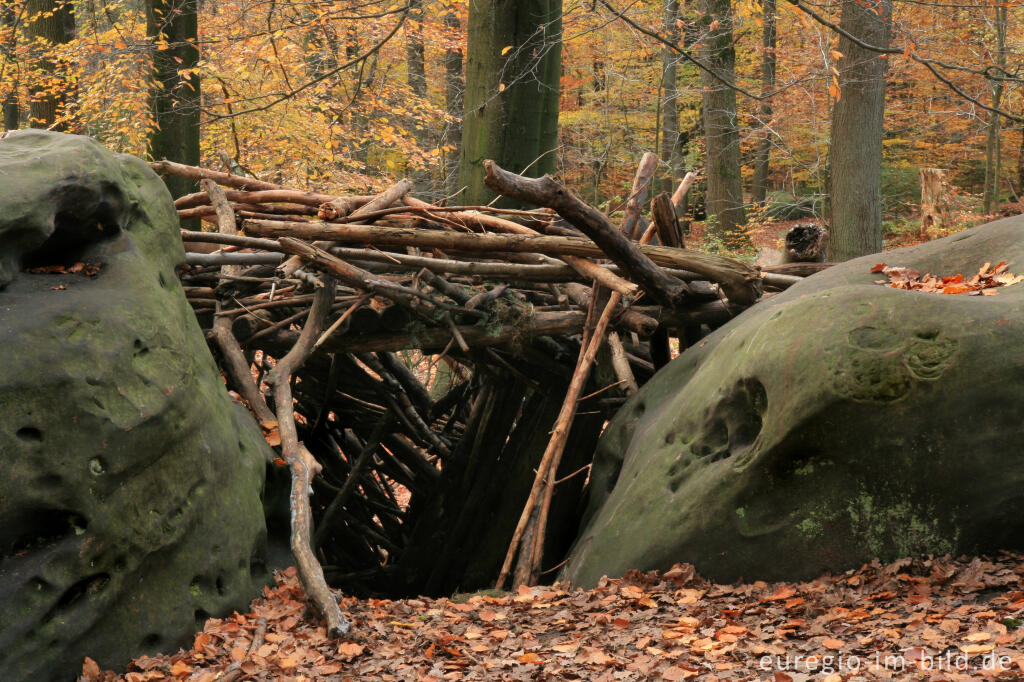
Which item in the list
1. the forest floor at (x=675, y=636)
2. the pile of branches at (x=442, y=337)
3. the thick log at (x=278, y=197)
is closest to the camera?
the forest floor at (x=675, y=636)

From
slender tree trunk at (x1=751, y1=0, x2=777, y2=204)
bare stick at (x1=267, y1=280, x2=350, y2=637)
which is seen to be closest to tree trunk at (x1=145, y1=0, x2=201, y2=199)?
bare stick at (x1=267, y1=280, x2=350, y2=637)

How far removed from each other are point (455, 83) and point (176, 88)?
8425mm

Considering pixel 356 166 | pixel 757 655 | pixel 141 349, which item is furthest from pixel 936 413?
pixel 356 166

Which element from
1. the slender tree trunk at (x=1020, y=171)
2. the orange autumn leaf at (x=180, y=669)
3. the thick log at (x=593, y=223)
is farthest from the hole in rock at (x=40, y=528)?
the slender tree trunk at (x=1020, y=171)

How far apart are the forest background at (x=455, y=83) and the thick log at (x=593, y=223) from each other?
2.57 m

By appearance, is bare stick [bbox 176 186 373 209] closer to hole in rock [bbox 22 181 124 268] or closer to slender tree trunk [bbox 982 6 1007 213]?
hole in rock [bbox 22 181 124 268]

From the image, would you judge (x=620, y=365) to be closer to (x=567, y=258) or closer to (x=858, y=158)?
(x=567, y=258)

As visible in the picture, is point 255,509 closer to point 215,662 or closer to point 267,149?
point 215,662

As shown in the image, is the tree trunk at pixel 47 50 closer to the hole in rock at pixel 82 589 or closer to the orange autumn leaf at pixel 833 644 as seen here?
the hole in rock at pixel 82 589

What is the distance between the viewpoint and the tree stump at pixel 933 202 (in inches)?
484

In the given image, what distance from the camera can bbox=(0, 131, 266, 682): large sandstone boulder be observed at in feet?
11.7

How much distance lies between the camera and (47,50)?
12.6 m

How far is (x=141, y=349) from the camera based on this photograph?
4105mm

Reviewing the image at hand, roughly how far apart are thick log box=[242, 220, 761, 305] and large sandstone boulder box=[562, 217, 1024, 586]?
1256 mm
